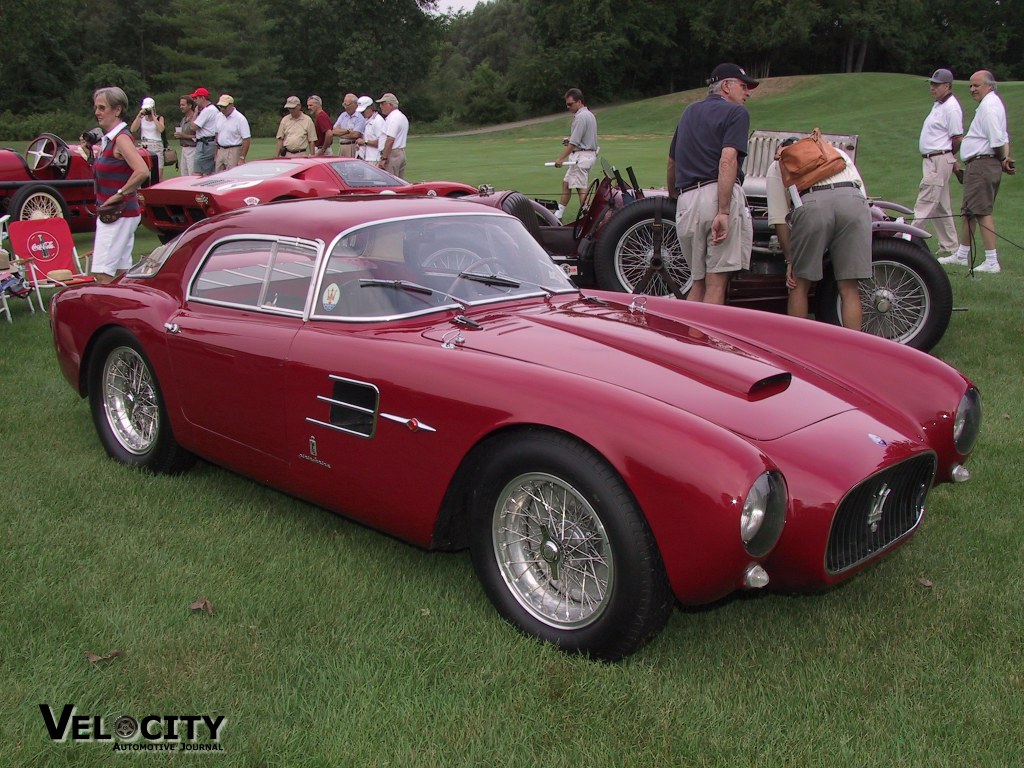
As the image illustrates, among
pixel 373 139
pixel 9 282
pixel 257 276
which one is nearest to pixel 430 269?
pixel 257 276

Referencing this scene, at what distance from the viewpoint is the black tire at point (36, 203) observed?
428 inches

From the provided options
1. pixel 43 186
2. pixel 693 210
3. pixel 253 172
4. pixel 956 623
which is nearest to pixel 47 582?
pixel 956 623

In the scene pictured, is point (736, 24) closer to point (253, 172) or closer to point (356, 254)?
point (253, 172)

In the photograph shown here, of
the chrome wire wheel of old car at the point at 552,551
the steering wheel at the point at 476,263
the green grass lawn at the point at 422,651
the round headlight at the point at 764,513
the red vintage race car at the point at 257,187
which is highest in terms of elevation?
the red vintage race car at the point at 257,187

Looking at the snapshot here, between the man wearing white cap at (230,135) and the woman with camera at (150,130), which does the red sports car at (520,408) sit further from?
the woman with camera at (150,130)

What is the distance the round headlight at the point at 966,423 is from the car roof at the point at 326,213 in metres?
2.24

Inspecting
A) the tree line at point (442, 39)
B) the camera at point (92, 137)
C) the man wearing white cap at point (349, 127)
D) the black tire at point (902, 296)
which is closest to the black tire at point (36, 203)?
the camera at point (92, 137)

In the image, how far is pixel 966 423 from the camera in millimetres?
3504

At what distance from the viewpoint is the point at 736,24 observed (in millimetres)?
→ 57625

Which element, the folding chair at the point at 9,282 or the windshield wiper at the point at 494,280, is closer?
the windshield wiper at the point at 494,280

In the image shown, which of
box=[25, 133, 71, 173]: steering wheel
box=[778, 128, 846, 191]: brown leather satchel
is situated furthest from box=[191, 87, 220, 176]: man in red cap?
box=[778, 128, 846, 191]: brown leather satchel

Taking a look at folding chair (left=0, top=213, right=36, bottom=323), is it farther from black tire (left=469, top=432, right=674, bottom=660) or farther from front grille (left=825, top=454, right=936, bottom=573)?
front grille (left=825, top=454, right=936, bottom=573)

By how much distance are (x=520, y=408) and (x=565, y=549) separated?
0.48m

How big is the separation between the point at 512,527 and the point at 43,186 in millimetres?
10501
